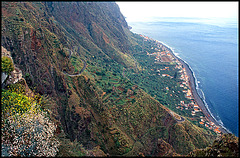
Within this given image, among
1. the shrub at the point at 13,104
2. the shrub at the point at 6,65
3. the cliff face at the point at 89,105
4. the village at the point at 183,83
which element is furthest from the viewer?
the village at the point at 183,83

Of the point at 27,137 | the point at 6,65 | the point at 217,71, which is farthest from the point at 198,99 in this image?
the point at 6,65

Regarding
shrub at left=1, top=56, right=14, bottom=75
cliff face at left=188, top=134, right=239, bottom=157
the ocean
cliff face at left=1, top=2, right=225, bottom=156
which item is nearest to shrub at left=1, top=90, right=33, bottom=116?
shrub at left=1, top=56, right=14, bottom=75

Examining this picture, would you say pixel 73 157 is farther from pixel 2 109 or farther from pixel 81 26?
pixel 81 26

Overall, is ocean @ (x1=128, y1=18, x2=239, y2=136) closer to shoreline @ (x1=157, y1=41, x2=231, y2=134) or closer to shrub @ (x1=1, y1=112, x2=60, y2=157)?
shoreline @ (x1=157, y1=41, x2=231, y2=134)

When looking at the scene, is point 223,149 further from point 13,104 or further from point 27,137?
point 13,104

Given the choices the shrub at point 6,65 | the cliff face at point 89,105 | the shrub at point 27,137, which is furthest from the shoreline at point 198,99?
the shrub at point 6,65

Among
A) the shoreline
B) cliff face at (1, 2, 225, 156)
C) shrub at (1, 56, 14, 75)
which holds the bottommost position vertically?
the shoreline

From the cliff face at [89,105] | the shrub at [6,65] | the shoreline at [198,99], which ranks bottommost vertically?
the shoreline at [198,99]

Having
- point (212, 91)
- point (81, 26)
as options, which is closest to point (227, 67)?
point (212, 91)

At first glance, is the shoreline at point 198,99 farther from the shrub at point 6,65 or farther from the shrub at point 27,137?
the shrub at point 6,65

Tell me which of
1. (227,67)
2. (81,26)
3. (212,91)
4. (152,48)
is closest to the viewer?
(212,91)

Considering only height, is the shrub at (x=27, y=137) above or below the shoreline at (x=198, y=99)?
above
